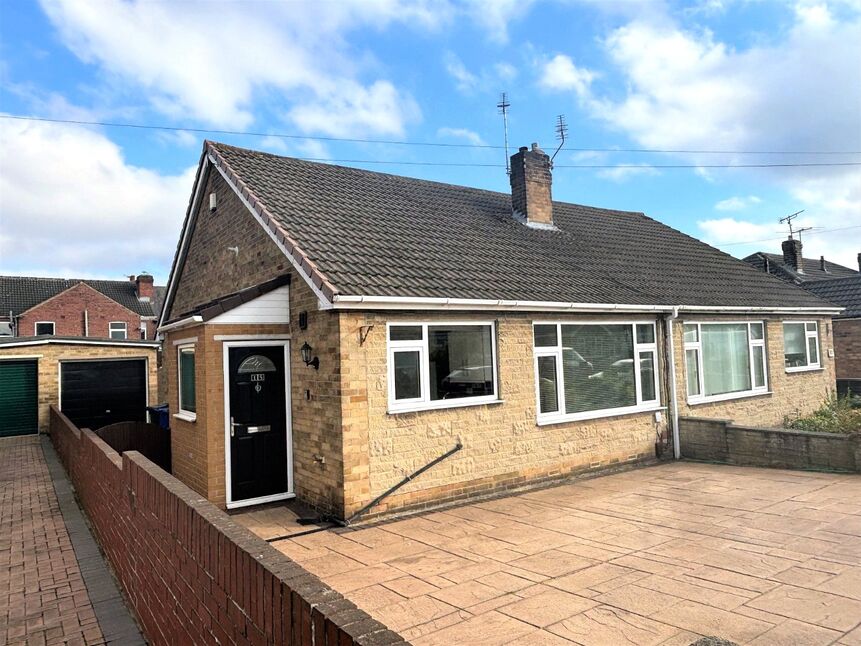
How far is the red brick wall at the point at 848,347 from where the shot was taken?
20.5m

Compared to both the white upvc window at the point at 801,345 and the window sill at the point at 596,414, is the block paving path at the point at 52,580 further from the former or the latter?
the white upvc window at the point at 801,345

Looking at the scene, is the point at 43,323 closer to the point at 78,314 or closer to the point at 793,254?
the point at 78,314

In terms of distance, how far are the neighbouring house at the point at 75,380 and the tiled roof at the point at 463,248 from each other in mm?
10059

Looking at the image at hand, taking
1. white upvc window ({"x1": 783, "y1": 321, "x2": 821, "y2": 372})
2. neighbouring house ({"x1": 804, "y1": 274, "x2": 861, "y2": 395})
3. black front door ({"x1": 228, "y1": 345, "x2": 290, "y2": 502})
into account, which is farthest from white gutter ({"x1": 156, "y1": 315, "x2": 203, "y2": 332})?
neighbouring house ({"x1": 804, "y1": 274, "x2": 861, "y2": 395})

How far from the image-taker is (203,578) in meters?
3.17

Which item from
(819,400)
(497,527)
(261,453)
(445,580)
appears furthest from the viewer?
(819,400)

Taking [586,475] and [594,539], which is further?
[586,475]

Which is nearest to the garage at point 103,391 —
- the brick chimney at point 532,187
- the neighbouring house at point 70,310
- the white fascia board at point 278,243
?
the white fascia board at point 278,243

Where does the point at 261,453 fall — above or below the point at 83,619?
above

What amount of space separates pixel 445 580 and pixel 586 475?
512cm

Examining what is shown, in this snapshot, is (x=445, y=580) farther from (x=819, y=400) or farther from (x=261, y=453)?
(x=819, y=400)

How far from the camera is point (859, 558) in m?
5.58

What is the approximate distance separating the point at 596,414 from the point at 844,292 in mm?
17330

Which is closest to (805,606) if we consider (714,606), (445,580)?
(714,606)
